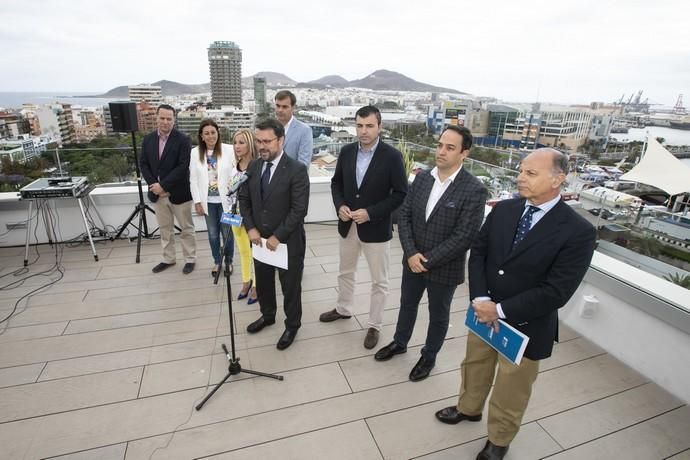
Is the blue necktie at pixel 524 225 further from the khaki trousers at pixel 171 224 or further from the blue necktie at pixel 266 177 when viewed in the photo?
the khaki trousers at pixel 171 224

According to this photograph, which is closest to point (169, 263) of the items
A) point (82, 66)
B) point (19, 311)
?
point (19, 311)

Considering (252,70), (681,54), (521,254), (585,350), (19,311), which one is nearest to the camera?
(521,254)

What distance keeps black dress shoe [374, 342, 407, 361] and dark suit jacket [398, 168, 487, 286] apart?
639 millimetres

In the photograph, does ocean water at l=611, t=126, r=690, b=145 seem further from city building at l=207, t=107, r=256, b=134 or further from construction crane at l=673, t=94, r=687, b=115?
city building at l=207, t=107, r=256, b=134

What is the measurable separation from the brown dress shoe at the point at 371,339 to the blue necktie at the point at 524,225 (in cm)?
132

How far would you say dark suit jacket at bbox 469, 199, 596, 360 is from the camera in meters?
1.24

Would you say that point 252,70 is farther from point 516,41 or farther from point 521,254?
point 521,254

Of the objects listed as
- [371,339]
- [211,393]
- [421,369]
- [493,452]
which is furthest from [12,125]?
[493,452]

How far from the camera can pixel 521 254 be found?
134 centimetres

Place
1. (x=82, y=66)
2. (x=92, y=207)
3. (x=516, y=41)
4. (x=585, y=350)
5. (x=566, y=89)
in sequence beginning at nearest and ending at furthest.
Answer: (x=585, y=350) < (x=566, y=89) < (x=516, y=41) < (x=92, y=207) < (x=82, y=66)

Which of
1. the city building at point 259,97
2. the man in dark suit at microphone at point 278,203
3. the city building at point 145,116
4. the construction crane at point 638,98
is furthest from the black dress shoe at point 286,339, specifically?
the construction crane at point 638,98

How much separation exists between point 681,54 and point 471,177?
153cm

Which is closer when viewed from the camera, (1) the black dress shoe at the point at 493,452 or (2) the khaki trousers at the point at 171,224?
(1) the black dress shoe at the point at 493,452

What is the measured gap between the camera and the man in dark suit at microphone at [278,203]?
2.11 metres
